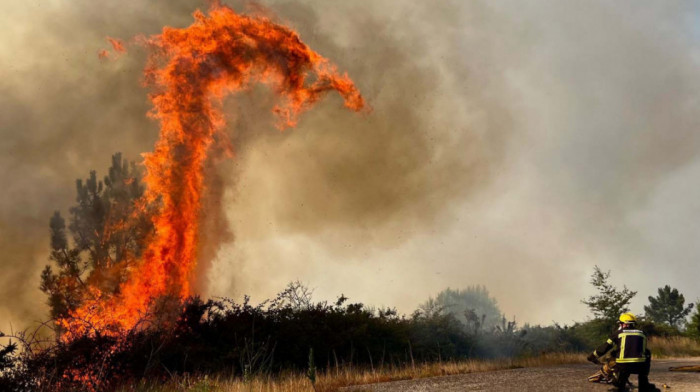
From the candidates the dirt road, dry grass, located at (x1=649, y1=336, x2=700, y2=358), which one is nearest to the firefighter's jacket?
the dirt road

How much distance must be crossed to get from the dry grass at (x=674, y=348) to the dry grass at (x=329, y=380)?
8150 millimetres

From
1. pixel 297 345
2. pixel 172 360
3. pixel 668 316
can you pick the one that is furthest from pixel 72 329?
pixel 668 316

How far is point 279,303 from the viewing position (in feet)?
58.2

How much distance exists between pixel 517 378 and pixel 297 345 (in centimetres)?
781

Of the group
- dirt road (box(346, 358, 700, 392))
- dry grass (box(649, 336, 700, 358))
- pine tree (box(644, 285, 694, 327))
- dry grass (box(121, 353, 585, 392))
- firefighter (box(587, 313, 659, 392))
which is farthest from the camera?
pine tree (box(644, 285, 694, 327))

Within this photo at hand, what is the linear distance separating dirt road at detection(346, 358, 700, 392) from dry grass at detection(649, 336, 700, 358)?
12.0 meters

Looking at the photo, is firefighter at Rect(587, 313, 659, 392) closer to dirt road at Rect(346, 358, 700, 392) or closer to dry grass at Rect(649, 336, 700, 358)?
dirt road at Rect(346, 358, 700, 392)

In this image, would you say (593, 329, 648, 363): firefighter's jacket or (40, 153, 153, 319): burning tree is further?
(40, 153, 153, 319): burning tree

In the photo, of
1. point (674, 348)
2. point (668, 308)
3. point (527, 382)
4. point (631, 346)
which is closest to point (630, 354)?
point (631, 346)

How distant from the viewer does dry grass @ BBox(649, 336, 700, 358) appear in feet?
70.6

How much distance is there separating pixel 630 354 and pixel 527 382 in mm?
2488

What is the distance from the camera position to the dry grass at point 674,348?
21516mm

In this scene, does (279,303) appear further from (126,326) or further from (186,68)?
(186,68)

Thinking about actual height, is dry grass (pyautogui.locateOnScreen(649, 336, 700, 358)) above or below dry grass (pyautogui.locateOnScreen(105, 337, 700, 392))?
below
